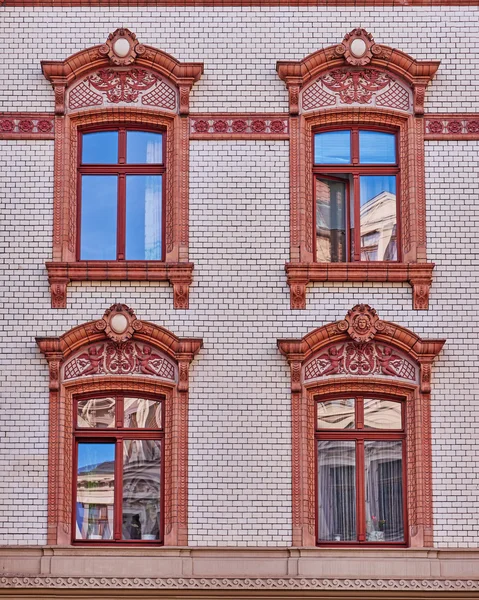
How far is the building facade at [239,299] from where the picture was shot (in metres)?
23.2

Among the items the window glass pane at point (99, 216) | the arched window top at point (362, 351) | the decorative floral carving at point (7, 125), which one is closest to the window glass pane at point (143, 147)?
the window glass pane at point (99, 216)

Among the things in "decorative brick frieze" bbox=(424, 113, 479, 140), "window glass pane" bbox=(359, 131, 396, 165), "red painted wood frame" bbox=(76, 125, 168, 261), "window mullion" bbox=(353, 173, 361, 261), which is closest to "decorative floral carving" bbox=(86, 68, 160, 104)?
"red painted wood frame" bbox=(76, 125, 168, 261)

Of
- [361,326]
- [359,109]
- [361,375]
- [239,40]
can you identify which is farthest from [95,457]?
[239,40]

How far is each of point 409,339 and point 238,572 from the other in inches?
161

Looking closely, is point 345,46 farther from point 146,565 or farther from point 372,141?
point 146,565

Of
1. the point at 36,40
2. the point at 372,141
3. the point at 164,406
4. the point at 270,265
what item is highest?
the point at 36,40

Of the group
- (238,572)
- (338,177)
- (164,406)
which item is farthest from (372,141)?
(238,572)

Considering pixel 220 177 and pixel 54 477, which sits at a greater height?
pixel 220 177

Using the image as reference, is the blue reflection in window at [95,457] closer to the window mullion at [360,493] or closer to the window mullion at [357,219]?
the window mullion at [360,493]

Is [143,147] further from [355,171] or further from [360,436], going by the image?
[360,436]

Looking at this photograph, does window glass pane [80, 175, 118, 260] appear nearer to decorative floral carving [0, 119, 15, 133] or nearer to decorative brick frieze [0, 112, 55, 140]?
decorative brick frieze [0, 112, 55, 140]

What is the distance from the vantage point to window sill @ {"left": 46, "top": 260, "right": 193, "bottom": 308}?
78.4ft

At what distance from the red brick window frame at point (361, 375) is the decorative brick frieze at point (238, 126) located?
2.96 metres

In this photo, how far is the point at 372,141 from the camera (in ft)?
81.6
